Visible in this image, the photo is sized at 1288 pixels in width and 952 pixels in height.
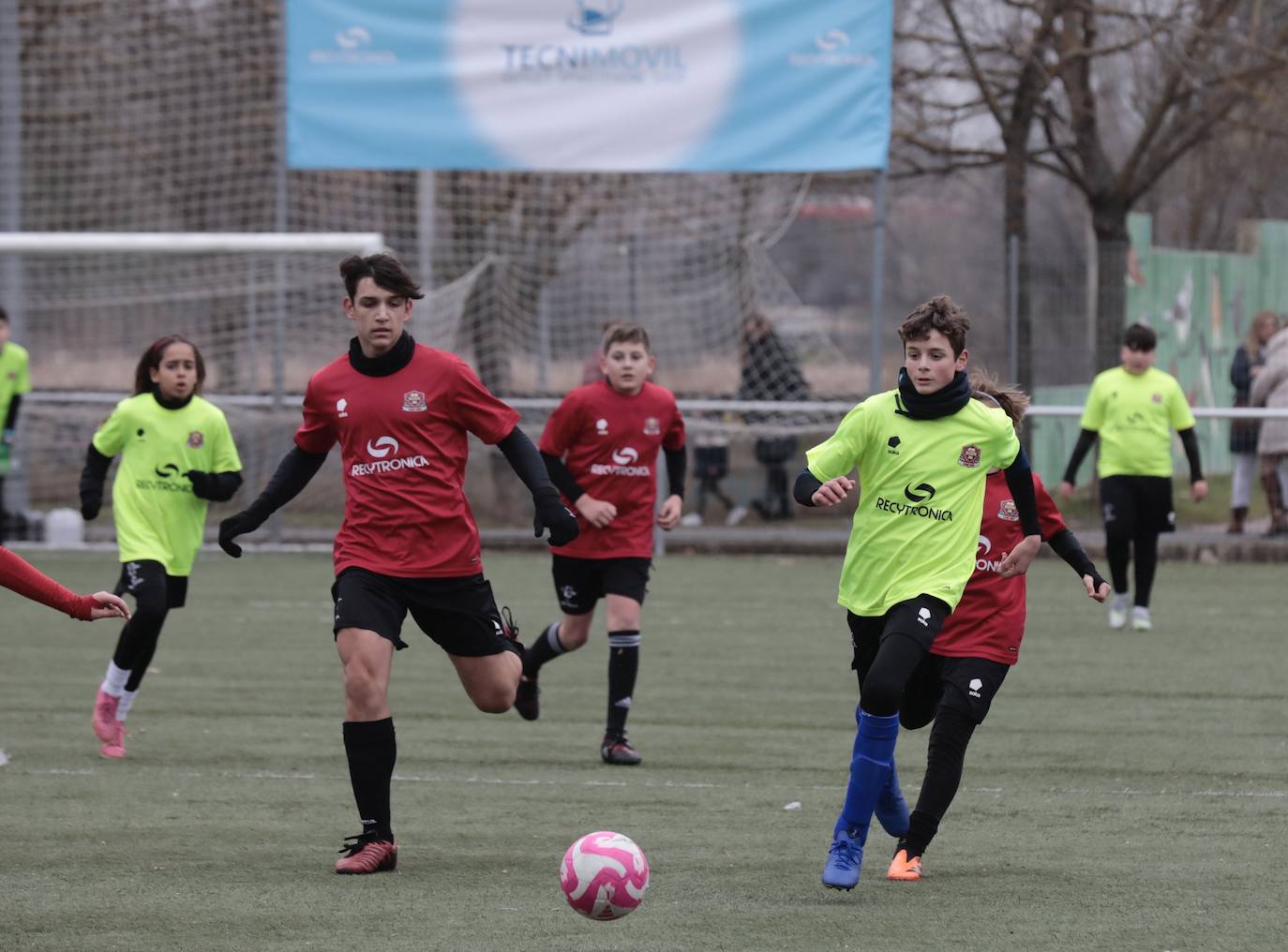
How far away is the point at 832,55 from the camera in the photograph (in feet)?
55.3

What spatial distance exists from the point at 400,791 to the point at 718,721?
2155mm

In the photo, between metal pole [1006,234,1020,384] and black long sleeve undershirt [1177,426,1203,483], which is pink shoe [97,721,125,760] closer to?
black long sleeve undershirt [1177,426,1203,483]

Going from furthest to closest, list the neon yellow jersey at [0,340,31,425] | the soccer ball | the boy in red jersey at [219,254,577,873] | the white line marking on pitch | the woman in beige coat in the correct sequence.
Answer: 1. the woman in beige coat
2. the neon yellow jersey at [0,340,31,425]
3. the white line marking on pitch
4. the boy in red jersey at [219,254,577,873]
5. the soccer ball

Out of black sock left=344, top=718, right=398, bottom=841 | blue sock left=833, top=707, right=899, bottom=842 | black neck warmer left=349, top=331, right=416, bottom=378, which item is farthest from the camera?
black neck warmer left=349, top=331, right=416, bottom=378

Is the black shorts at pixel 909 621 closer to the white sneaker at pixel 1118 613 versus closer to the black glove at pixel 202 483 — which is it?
the black glove at pixel 202 483

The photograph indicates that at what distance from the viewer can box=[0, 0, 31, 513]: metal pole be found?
17.3m

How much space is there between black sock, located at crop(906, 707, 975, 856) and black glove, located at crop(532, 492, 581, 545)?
124 cm

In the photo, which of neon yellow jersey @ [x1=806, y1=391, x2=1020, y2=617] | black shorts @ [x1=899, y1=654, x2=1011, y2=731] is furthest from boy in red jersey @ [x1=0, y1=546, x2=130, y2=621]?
black shorts @ [x1=899, y1=654, x2=1011, y2=731]

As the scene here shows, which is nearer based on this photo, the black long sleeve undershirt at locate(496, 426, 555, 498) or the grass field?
the grass field

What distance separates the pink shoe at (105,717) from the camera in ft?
26.0

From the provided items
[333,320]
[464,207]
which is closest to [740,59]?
[464,207]

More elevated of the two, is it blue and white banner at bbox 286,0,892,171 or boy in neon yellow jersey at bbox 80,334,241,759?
blue and white banner at bbox 286,0,892,171

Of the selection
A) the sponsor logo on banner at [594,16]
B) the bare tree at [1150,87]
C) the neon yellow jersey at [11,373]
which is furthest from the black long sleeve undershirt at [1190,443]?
the neon yellow jersey at [11,373]

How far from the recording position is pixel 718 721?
8922 millimetres
